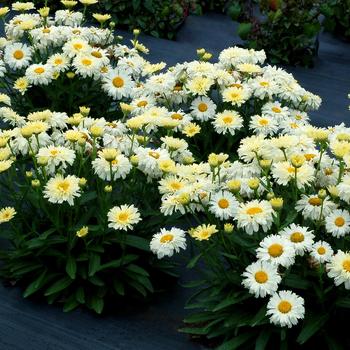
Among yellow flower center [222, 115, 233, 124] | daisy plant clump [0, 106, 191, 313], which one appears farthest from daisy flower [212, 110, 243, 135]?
daisy plant clump [0, 106, 191, 313]

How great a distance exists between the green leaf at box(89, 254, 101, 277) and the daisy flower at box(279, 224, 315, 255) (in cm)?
75

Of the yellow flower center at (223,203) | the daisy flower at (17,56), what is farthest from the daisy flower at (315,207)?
the daisy flower at (17,56)

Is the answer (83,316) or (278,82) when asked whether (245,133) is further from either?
(83,316)

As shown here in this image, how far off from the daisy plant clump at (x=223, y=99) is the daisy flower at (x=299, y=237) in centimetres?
98

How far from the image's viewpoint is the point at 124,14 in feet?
20.4

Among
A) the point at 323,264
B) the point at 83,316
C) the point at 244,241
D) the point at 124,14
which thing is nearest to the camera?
the point at 323,264

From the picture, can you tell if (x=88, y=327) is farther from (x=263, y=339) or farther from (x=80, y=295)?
(x=263, y=339)

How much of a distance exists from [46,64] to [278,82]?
3.72ft

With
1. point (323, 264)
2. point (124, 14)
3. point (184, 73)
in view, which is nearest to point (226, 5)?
point (124, 14)

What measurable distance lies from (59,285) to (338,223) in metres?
1.11

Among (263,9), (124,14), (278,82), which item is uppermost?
(278,82)

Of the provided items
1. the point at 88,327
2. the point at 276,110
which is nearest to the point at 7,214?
the point at 88,327

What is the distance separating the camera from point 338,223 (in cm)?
245

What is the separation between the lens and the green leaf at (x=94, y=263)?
2796 mm
